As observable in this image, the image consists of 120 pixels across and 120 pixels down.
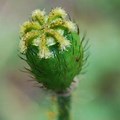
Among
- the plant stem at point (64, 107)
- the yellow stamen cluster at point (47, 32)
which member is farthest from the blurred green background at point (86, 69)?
the yellow stamen cluster at point (47, 32)

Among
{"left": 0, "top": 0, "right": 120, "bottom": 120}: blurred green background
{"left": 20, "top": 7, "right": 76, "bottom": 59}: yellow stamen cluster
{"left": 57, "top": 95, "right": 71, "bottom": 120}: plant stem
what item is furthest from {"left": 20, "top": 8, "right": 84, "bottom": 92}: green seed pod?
{"left": 0, "top": 0, "right": 120, "bottom": 120}: blurred green background

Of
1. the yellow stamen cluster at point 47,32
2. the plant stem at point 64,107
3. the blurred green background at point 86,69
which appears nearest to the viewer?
the yellow stamen cluster at point 47,32

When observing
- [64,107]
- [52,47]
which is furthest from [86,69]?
[52,47]

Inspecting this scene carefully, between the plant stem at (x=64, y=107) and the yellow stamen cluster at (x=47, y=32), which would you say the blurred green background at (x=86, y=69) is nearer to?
the plant stem at (x=64, y=107)

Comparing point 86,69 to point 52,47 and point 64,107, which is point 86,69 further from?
Result: point 52,47

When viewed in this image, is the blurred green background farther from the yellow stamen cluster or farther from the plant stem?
the yellow stamen cluster

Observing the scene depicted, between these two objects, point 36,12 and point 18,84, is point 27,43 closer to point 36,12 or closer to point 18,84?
point 36,12

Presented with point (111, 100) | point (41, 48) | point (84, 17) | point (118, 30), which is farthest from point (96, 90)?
point (41, 48)
